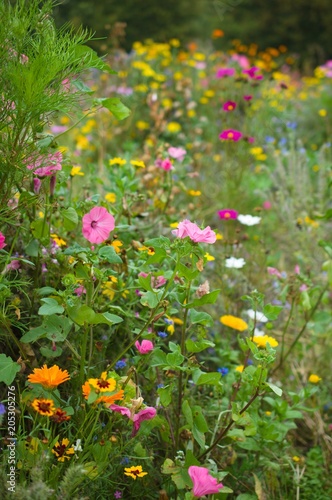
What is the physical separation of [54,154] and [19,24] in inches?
11.8

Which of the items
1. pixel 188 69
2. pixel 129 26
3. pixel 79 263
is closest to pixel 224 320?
pixel 79 263

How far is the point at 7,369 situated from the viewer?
4.34 feet

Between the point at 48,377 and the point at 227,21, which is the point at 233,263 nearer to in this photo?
the point at 48,377

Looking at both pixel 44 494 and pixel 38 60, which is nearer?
pixel 44 494

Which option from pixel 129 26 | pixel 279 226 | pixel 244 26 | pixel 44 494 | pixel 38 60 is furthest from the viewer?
pixel 244 26

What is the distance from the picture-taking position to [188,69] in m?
5.85

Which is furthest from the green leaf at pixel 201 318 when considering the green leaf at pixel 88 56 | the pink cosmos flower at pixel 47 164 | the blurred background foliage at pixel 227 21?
the blurred background foliage at pixel 227 21

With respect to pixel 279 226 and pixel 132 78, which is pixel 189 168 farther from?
pixel 132 78

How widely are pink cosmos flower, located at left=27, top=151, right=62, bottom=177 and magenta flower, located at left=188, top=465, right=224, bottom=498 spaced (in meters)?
0.74

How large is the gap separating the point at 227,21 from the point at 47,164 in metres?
10.1

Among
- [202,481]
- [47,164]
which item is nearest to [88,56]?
[47,164]

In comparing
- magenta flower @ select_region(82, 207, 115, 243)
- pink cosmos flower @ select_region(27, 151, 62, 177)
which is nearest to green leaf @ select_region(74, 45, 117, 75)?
pink cosmos flower @ select_region(27, 151, 62, 177)

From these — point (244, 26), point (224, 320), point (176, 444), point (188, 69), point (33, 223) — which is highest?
point (33, 223)

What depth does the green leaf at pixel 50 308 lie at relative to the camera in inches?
51.5
